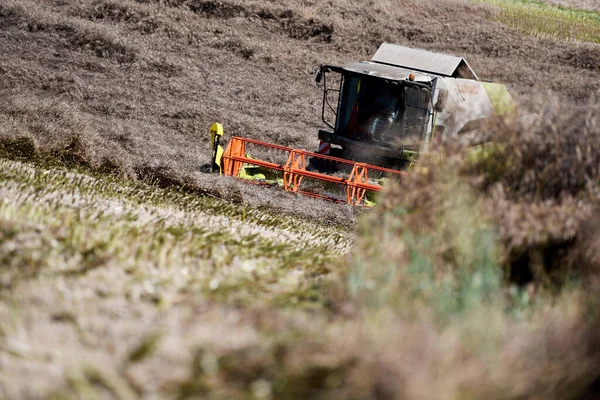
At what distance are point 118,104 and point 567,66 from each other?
1566cm

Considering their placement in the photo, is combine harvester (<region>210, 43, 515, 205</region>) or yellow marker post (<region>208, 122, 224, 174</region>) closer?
yellow marker post (<region>208, 122, 224, 174</region>)

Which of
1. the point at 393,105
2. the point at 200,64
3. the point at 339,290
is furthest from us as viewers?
the point at 200,64

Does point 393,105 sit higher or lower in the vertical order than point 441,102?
lower

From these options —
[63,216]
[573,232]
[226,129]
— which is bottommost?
[226,129]

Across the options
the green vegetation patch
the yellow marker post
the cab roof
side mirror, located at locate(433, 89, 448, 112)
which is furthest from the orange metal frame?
the green vegetation patch

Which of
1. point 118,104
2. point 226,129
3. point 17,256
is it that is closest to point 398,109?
point 226,129

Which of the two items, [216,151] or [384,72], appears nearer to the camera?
[216,151]

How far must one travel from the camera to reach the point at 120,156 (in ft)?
33.6

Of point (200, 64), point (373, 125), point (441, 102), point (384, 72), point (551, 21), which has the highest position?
point (551, 21)

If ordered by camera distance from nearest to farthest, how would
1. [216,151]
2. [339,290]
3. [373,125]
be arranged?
[339,290] < [216,151] < [373,125]

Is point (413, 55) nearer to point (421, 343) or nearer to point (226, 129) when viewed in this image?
point (226, 129)

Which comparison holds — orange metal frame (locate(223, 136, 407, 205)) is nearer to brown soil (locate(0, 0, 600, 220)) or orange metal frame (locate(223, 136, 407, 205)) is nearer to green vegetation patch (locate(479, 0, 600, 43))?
brown soil (locate(0, 0, 600, 220))

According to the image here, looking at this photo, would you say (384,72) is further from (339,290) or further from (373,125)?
(339,290)

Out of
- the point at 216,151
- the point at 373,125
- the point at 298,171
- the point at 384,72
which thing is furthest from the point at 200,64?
the point at 298,171
